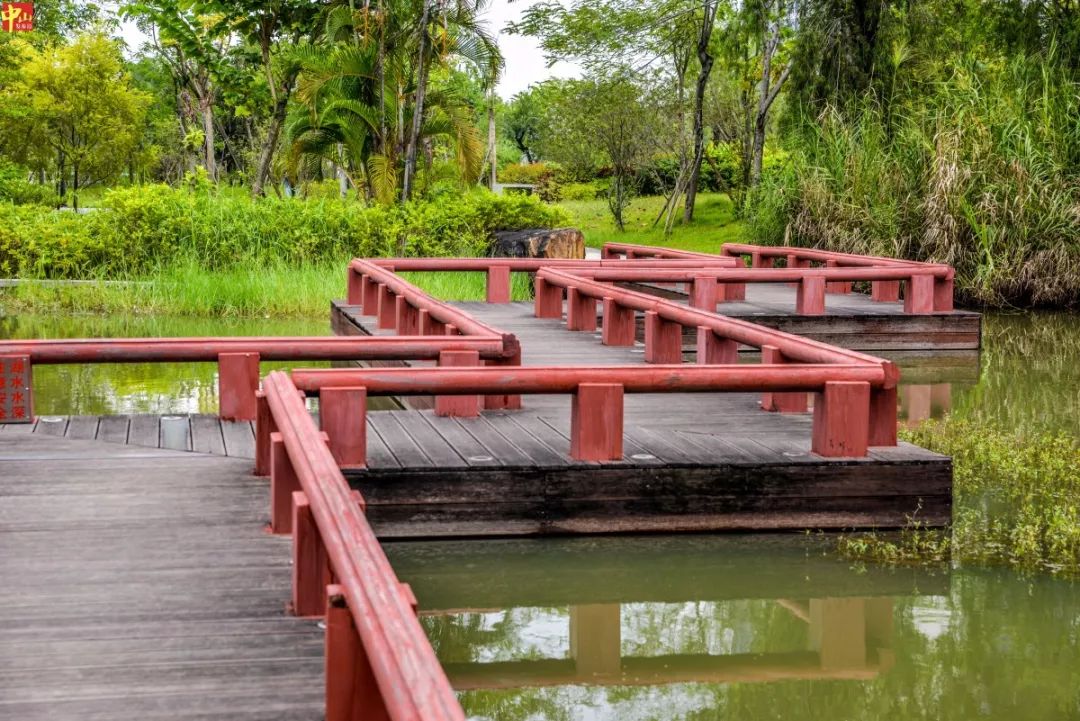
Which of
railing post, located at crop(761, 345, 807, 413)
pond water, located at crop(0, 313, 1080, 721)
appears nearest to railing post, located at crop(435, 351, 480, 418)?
pond water, located at crop(0, 313, 1080, 721)

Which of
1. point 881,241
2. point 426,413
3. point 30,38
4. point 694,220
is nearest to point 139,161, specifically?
point 30,38

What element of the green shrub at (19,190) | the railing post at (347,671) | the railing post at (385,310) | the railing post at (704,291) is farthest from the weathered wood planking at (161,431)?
the green shrub at (19,190)

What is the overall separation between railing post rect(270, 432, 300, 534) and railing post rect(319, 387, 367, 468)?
3.44 feet

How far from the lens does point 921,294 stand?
1337 centimetres

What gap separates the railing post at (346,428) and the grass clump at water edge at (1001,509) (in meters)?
2.02

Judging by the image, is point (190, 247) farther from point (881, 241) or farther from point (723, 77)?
point (723, 77)

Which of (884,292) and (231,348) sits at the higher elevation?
(231,348)

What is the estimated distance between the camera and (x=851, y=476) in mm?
6438

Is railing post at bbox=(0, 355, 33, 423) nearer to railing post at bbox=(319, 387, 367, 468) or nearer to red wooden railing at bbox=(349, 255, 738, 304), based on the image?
railing post at bbox=(319, 387, 367, 468)

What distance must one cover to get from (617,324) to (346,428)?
4.64m

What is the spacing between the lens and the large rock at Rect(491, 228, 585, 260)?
56.8ft

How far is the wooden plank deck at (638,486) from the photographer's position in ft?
20.3

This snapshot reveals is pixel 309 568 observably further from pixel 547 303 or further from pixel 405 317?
pixel 547 303
